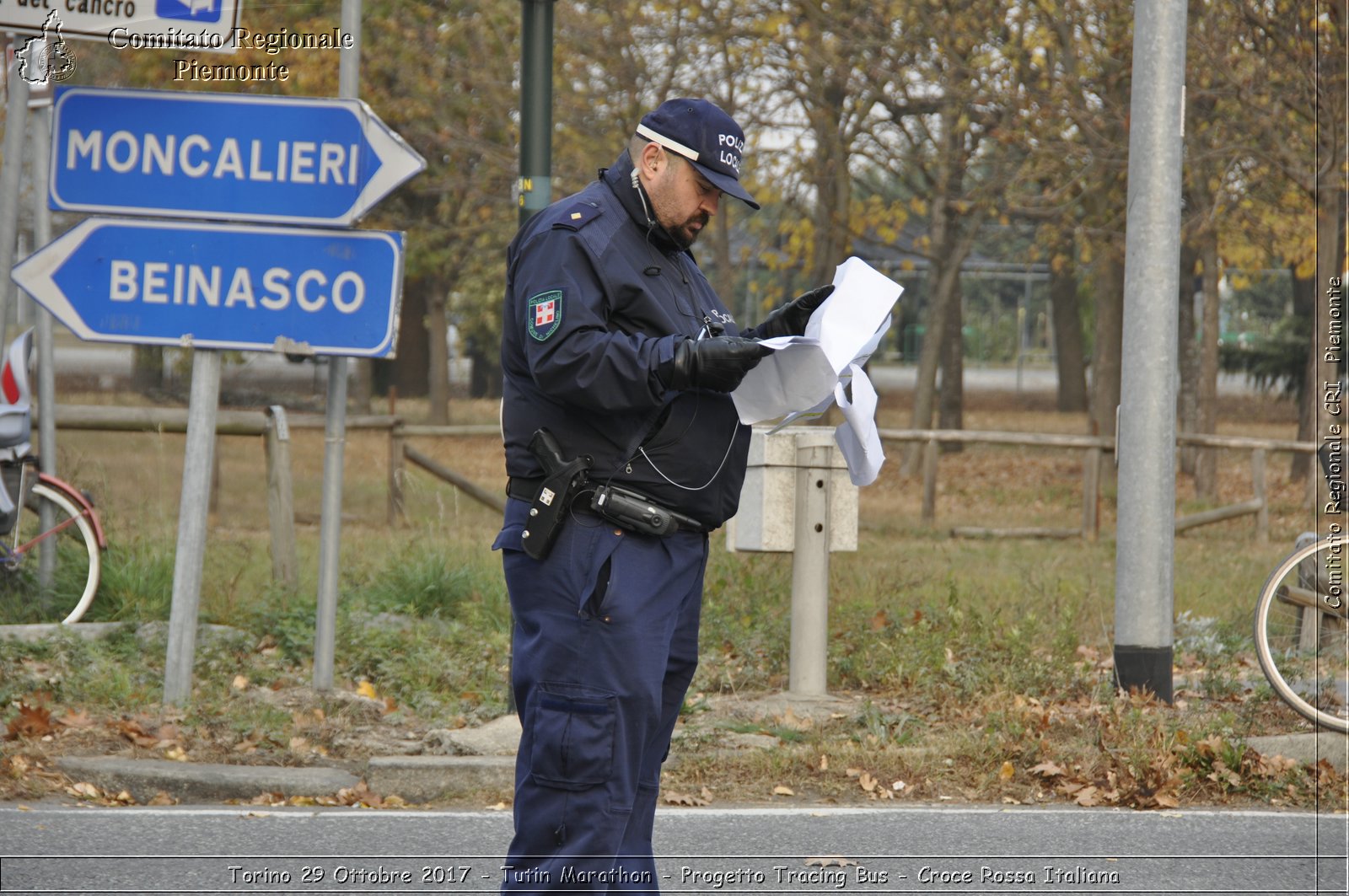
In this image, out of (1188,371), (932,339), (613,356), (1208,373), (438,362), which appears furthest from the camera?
(438,362)

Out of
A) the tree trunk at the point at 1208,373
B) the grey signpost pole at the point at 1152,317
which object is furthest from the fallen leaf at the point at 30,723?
the tree trunk at the point at 1208,373

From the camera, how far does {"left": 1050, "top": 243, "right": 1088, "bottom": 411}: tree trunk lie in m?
30.2

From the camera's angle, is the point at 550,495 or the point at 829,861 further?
the point at 829,861

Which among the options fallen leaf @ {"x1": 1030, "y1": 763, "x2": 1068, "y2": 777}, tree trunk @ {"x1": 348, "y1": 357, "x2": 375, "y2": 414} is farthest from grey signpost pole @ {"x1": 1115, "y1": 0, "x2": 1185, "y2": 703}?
tree trunk @ {"x1": 348, "y1": 357, "x2": 375, "y2": 414}

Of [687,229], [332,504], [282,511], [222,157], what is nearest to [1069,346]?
[282,511]

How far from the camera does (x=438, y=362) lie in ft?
84.4

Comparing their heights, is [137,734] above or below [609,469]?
below

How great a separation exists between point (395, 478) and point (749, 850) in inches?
361

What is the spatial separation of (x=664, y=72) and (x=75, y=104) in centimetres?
1051

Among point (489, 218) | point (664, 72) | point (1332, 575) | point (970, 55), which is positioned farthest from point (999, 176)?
point (1332, 575)

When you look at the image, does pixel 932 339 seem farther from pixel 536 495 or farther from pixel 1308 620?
pixel 536 495

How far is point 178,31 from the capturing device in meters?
6.48

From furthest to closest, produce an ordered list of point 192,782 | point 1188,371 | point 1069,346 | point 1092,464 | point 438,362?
1. point 1069,346
2. point 438,362
3. point 1188,371
4. point 1092,464
5. point 192,782

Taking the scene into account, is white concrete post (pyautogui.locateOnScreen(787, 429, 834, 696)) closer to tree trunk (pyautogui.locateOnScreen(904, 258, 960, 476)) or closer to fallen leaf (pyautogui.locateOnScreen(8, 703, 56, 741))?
fallen leaf (pyautogui.locateOnScreen(8, 703, 56, 741))
